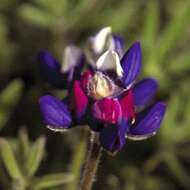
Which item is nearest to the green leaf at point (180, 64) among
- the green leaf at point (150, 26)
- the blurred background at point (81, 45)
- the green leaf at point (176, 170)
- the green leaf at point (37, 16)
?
the blurred background at point (81, 45)

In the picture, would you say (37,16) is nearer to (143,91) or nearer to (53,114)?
(143,91)

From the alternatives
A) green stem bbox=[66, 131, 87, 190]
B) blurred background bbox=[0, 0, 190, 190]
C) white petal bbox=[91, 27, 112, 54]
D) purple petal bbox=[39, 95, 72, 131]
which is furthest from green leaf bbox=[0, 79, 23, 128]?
purple petal bbox=[39, 95, 72, 131]

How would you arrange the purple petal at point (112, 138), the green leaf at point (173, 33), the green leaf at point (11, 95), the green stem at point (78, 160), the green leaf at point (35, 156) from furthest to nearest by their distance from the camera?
1. the green leaf at point (173, 33)
2. the green leaf at point (11, 95)
3. the green stem at point (78, 160)
4. the green leaf at point (35, 156)
5. the purple petal at point (112, 138)

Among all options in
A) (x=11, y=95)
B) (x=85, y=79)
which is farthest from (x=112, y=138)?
(x=11, y=95)

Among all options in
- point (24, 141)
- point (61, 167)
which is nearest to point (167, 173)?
point (61, 167)

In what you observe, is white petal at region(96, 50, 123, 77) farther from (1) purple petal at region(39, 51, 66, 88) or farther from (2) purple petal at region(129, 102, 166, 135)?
(1) purple petal at region(39, 51, 66, 88)

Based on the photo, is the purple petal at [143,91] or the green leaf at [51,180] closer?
the purple petal at [143,91]

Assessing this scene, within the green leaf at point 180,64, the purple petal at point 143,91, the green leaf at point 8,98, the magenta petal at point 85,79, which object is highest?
the magenta petal at point 85,79

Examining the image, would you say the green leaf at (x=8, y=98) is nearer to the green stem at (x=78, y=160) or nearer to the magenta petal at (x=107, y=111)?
the green stem at (x=78, y=160)
